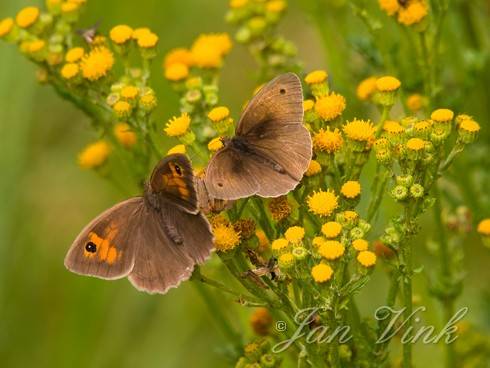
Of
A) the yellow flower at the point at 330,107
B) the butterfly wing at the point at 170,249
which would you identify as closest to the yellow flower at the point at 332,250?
the butterfly wing at the point at 170,249

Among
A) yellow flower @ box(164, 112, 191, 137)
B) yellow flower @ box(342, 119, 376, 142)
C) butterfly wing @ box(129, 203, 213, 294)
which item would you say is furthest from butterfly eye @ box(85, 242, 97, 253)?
yellow flower @ box(342, 119, 376, 142)

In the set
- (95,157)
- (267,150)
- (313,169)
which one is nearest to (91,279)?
(95,157)

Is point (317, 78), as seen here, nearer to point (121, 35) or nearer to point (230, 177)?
point (230, 177)

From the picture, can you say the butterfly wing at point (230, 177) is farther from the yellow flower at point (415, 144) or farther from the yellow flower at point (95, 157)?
the yellow flower at point (95, 157)

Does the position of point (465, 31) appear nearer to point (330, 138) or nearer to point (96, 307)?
point (330, 138)

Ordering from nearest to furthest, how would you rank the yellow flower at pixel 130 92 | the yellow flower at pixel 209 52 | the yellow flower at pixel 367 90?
1. the yellow flower at pixel 130 92
2. the yellow flower at pixel 367 90
3. the yellow flower at pixel 209 52

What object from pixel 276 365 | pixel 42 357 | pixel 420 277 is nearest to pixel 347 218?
pixel 276 365
